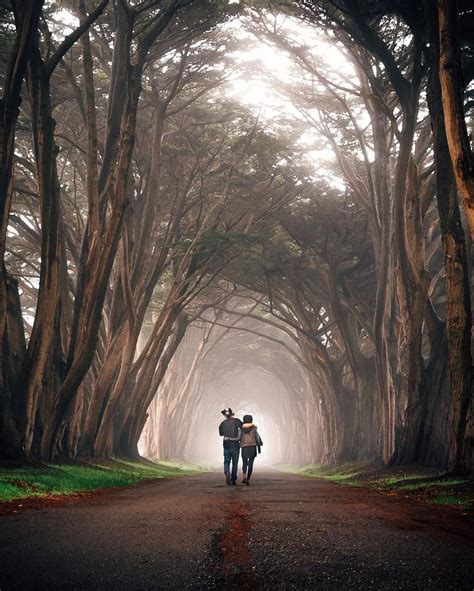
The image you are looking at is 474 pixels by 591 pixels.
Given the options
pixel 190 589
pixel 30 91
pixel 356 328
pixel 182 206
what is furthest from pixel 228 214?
pixel 190 589

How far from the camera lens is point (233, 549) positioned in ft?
13.4

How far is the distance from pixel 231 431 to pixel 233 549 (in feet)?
24.3

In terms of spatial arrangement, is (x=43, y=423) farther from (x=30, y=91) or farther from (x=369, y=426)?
(x=369, y=426)

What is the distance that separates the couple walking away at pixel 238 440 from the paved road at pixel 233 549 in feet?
16.7

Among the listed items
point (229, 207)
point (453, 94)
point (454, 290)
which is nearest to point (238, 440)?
point (454, 290)

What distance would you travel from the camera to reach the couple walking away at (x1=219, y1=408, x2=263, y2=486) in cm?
1148

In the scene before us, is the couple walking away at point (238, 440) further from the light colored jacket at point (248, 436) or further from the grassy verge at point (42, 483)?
the grassy verge at point (42, 483)

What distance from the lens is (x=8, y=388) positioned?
9930 mm

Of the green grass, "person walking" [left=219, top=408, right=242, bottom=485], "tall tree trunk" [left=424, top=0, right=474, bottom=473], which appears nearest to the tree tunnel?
"person walking" [left=219, top=408, right=242, bottom=485]

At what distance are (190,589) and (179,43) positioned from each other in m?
13.8

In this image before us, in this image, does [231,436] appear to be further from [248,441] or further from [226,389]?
[226,389]

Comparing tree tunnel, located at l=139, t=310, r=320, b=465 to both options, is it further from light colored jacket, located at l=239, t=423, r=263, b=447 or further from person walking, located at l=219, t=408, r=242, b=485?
person walking, located at l=219, t=408, r=242, b=485

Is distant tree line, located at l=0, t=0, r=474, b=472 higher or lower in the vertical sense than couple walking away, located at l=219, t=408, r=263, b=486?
A: higher

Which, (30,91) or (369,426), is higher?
(30,91)
